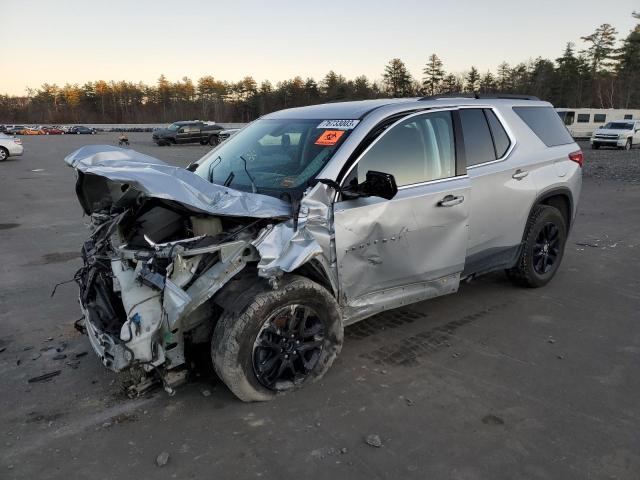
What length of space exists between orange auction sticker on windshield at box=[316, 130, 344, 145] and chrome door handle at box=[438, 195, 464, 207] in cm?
94

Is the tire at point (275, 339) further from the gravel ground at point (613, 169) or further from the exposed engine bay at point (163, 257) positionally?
the gravel ground at point (613, 169)

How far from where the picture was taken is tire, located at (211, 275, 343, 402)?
293 centimetres

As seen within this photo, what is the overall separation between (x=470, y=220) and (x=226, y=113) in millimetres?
92355

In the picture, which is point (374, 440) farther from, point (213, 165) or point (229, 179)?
point (213, 165)

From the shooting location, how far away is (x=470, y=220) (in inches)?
159

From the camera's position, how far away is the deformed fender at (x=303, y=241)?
2.92 metres

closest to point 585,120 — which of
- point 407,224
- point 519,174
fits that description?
point 519,174

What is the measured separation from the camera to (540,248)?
509 centimetres

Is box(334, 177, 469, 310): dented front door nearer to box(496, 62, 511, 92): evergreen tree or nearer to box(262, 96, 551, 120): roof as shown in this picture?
box(262, 96, 551, 120): roof

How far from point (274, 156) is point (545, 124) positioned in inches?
118

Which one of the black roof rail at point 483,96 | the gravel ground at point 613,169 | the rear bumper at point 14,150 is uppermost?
the rear bumper at point 14,150

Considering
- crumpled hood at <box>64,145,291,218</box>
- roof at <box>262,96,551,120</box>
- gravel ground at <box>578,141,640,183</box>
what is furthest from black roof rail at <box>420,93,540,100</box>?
gravel ground at <box>578,141,640,183</box>

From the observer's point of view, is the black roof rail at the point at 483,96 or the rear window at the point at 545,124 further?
the rear window at the point at 545,124

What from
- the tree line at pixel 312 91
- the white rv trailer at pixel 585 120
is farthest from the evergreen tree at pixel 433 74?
the white rv trailer at pixel 585 120
